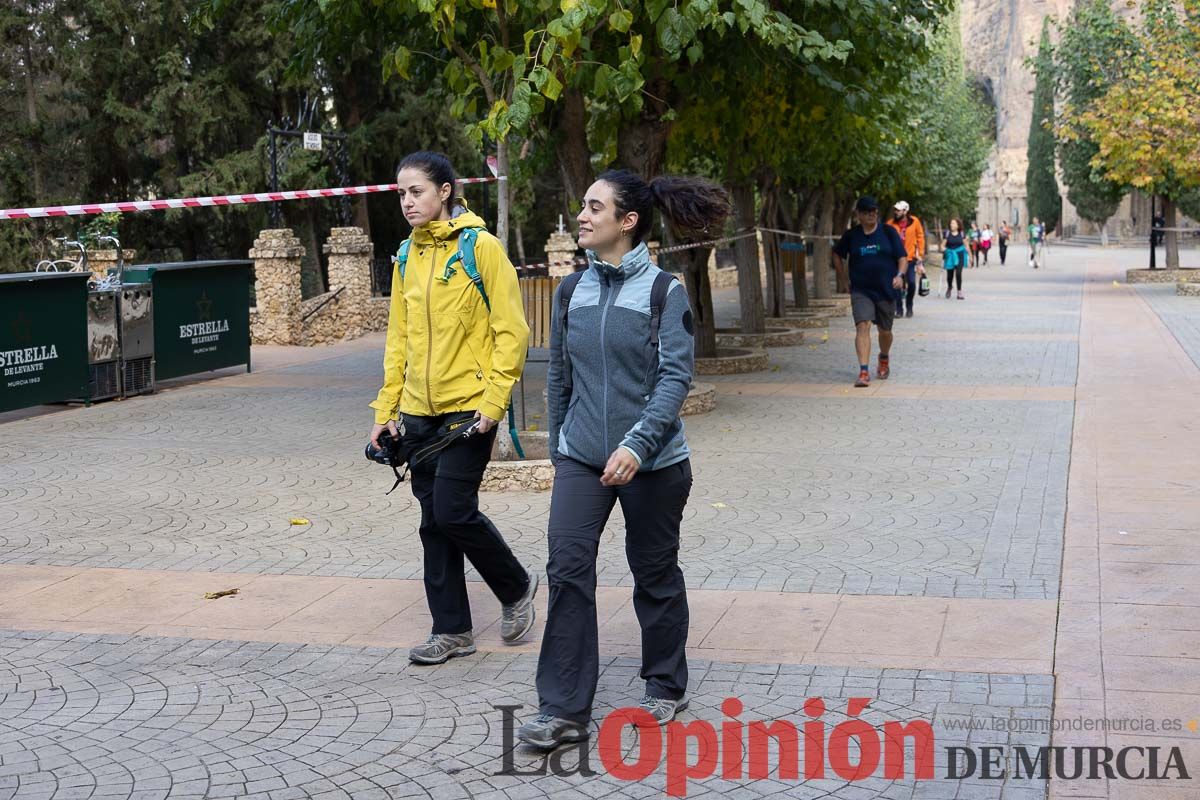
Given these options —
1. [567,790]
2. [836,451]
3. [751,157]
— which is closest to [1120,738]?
[567,790]

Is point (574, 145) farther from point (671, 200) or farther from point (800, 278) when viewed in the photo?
point (800, 278)

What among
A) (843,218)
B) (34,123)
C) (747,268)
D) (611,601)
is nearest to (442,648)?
(611,601)

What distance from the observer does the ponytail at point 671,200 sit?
477cm

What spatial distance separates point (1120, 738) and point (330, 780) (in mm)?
2482

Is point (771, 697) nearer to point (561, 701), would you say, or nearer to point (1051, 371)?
point (561, 701)

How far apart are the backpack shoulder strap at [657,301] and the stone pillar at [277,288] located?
1590 centimetres

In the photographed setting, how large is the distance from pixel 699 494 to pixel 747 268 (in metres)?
10.3

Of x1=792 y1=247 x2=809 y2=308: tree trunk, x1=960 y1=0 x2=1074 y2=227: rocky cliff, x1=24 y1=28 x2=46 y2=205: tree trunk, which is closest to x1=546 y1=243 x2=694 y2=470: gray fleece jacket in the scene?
x1=792 y1=247 x2=809 y2=308: tree trunk

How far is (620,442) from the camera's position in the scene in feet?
15.2

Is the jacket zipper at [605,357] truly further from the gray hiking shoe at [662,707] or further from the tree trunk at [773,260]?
the tree trunk at [773,260]

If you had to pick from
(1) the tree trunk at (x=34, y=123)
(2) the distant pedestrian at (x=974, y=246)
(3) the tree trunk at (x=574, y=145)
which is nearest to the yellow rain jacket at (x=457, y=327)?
(3) the tree trunk at (x=574, y=145)

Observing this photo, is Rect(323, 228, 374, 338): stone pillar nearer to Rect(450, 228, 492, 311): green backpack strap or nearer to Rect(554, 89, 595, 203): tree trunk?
Rect(554, 89, 595, 203): tree trunk

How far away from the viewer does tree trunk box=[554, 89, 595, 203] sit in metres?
12.3

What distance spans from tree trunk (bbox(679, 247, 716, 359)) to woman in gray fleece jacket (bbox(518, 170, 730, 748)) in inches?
401
